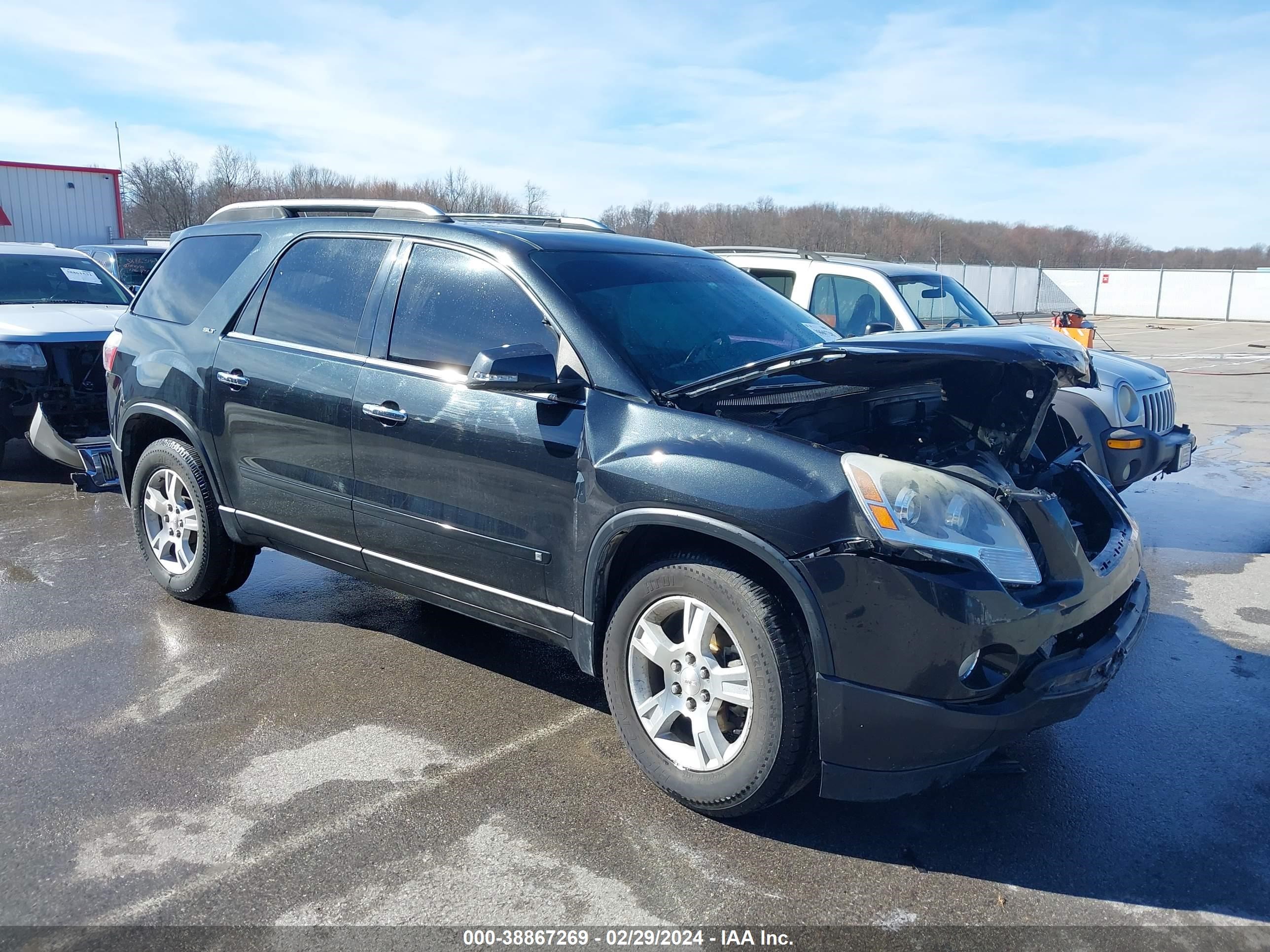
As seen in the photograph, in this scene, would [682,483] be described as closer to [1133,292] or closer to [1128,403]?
[1128,403]

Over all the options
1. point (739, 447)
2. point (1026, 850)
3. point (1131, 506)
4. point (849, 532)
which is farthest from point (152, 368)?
point (1131, 506)

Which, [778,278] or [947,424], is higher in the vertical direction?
[778,278]

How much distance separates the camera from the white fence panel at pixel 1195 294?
42.5 metres

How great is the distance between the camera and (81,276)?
9320 millimetres

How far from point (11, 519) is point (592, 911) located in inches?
242

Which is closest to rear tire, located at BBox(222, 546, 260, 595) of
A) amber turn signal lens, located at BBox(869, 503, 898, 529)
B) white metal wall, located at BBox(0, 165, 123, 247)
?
amber turn signal lens, located at BBox(869, 503, 898, 529)

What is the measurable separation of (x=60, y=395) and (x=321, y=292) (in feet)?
14.9

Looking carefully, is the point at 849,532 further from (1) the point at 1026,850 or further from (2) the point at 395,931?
(2) the point at 395,931

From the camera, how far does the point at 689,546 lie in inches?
125

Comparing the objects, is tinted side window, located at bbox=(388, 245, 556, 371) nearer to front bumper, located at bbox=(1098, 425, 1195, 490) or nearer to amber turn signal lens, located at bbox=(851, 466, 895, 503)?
amber turn signal lens, located at bbox=(851, 466, 895, 503)

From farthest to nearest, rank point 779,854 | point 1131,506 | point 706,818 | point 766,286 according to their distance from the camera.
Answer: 1. point 1131,506
2. point 766,286
3. point 706,818
4. point 779,854

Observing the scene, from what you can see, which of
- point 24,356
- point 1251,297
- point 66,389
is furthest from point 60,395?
point 1251,297

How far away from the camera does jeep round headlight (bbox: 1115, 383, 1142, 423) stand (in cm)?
643

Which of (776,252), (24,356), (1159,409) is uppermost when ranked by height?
(776,252)
